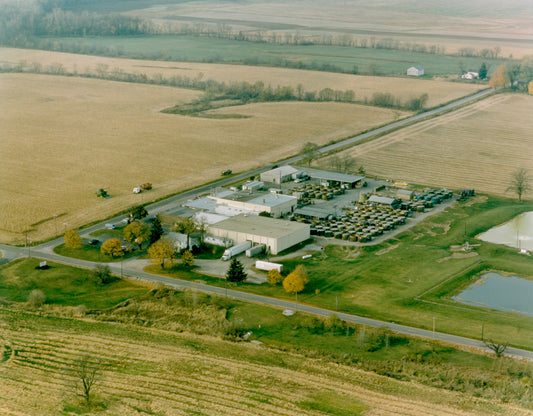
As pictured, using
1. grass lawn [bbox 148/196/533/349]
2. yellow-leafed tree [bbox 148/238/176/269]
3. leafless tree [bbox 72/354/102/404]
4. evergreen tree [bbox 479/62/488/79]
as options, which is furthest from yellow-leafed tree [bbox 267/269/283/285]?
evergreen tree [bbox 479/62/488/79]

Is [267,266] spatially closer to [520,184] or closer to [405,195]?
[405,195]

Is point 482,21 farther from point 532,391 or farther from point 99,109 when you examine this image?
point 532,391

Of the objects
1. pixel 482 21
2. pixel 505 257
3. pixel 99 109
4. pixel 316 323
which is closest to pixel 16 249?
pixel 316 323

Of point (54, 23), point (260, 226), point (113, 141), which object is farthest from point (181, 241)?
point (54, 23)

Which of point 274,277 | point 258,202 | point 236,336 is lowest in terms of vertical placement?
point 236,336

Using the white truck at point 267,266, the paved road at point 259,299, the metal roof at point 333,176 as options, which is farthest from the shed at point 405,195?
the paved road at point 259,299

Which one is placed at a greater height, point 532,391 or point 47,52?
point 47,52
